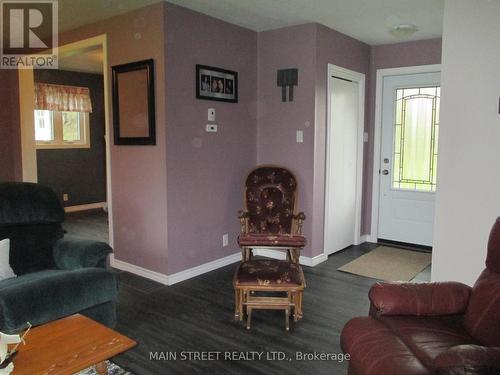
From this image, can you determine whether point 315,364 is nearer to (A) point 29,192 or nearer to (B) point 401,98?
(A) point 29,192

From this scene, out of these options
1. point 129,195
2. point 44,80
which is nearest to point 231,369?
point 129,195

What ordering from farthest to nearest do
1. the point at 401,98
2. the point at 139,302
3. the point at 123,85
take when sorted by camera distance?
the point at 401,98 < the point at 123,85 < the point at 139,302

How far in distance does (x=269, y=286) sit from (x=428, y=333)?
1.19m

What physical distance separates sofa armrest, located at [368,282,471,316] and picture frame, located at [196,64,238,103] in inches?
101

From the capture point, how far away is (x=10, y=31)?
4.58 metres

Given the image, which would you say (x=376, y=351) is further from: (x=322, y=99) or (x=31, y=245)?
(x=322, y=99)

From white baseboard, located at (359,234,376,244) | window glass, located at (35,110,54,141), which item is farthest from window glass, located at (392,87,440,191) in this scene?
window glass, located at (35,110,54,141)

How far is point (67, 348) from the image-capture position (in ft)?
6.10

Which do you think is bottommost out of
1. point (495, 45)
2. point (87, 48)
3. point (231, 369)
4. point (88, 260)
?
point (231, 369)

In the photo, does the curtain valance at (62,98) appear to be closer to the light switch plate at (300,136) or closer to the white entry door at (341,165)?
the light switch plate at (300,136)

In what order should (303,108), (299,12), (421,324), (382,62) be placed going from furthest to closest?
(382,62) → (303,108) → (299,12) → (421,324)

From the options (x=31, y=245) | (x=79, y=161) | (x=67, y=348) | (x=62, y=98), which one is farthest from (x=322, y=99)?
(x=79, y=161)

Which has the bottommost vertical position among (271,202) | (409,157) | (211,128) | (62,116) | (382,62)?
(271,202)

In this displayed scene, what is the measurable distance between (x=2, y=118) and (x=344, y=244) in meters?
4.46
